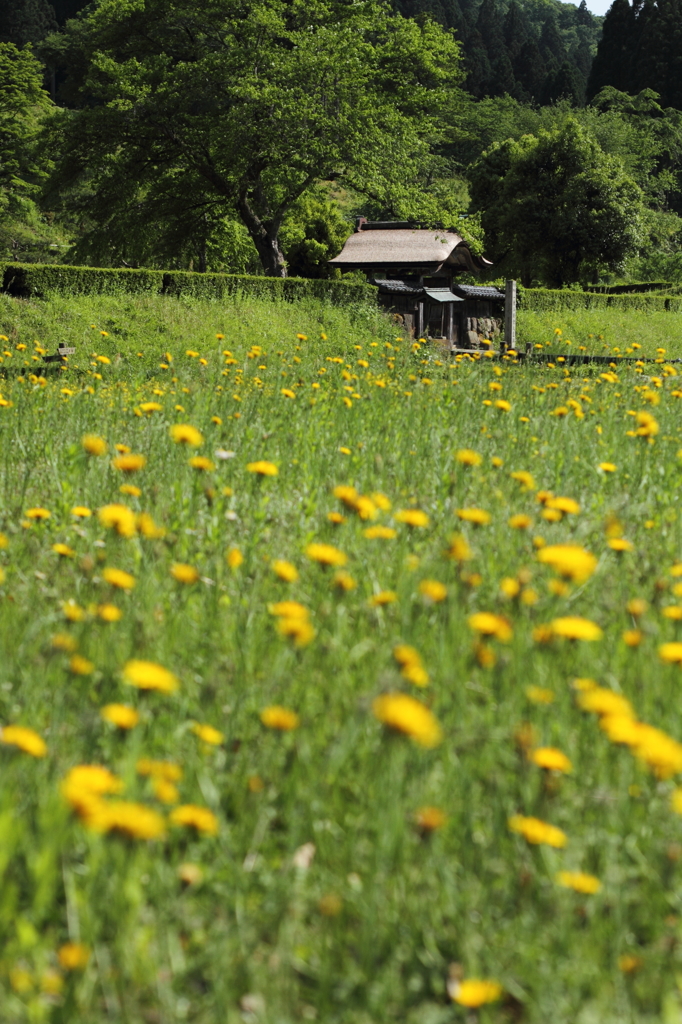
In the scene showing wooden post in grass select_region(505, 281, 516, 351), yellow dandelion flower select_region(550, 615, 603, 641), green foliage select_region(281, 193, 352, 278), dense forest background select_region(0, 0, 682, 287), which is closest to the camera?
yellow dandelion flower select_region(550, 615, 603, 641)

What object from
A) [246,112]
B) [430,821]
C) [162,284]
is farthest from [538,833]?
[246,112]

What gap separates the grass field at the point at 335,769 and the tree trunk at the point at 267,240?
25396mm

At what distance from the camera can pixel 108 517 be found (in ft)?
6.69

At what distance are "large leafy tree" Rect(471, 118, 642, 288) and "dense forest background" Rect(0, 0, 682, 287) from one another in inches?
3.5

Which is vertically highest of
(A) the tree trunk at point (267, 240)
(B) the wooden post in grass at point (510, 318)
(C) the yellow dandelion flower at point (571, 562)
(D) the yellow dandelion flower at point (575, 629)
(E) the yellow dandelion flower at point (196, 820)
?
(A) the tree trunk at point (267, 240)

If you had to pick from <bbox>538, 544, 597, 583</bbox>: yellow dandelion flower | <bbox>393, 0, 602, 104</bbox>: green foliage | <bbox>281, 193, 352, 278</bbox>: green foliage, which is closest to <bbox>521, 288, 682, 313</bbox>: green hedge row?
<bbox>281, 193, 352, 278</bbox>: green foliage

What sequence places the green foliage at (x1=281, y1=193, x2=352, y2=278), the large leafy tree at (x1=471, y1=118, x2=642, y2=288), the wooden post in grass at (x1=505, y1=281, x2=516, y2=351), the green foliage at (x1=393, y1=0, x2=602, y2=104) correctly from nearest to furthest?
1. the wooden post in grass at (x1=505, y1=281, x2=516, y2=351)
2. the green foliage at (x1=281, y1=193, x2=352, y2=278)
3. the large leafy tree at (x1=471, y1=118, x2=642, y2=288)
4. the green foliage at (x1=393, y1=0, x2=602, y2=104)

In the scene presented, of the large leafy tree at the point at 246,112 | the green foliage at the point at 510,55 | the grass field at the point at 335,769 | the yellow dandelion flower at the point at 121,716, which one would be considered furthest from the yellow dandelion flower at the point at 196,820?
the green foliage at the point at 510,55

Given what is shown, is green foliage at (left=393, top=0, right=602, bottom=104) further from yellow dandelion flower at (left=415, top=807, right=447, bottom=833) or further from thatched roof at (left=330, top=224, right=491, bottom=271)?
yellow dandelion flower at (left=415, top=807, right=447, bottom=833)

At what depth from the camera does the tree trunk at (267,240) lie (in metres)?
27.9

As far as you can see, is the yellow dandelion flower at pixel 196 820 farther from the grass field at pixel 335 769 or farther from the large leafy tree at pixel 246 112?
the large leafy tree at pixel 246 112

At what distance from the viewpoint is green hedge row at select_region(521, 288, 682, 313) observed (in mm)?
26828

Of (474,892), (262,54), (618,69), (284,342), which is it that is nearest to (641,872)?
(474,892)

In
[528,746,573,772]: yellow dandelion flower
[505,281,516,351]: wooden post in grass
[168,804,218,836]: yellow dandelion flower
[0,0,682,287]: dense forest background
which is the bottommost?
[168,804,218,836]: yellow dandelion flower
